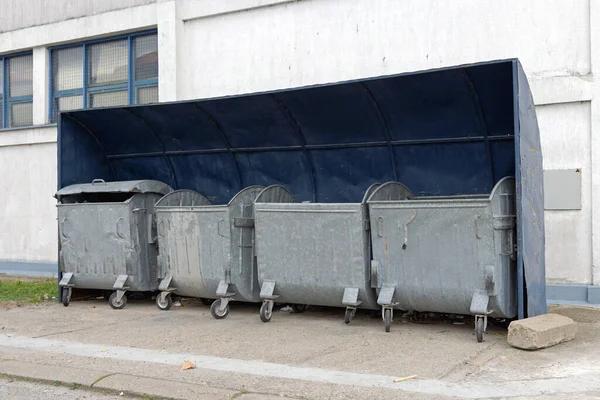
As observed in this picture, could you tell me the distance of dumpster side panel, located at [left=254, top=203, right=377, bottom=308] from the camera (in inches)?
280

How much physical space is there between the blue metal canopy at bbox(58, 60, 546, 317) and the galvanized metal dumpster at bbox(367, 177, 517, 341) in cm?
18

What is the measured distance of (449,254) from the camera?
6574 millimetres

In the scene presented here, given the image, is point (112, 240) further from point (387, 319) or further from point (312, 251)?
point (387, 319)

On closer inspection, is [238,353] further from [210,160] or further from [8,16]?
[8,16]

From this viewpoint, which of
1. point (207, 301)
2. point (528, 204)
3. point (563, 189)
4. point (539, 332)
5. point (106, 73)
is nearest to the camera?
point (539, 332)

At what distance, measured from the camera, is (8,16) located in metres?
13.6

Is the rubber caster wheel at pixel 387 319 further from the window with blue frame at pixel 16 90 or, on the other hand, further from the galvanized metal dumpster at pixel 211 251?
the window with blue frame at pixel 16 90

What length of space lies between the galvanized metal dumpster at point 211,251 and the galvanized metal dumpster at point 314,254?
0.35 m

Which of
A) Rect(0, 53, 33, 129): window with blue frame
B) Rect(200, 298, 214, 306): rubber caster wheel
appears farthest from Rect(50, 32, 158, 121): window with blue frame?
Rect(200, 298, 214, 306): rubber caster wheel

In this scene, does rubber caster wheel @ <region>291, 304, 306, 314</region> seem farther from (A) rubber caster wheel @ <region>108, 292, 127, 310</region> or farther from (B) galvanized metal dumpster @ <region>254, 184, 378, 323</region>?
(A) rubber caster wheel @ <region>108, 292, 127, 310</region>

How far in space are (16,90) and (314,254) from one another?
8.88m

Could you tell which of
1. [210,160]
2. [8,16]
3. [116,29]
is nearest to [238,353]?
[210,160]

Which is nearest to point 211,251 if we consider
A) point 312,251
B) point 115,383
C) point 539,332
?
point 312,251

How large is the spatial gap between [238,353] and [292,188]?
126 inches
